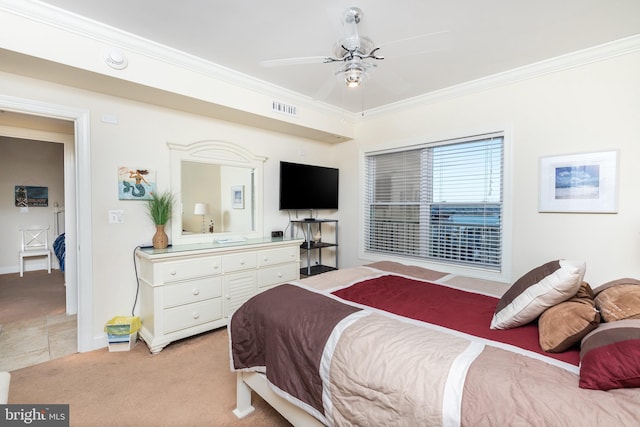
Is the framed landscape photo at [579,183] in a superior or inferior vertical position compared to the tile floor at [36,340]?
superior

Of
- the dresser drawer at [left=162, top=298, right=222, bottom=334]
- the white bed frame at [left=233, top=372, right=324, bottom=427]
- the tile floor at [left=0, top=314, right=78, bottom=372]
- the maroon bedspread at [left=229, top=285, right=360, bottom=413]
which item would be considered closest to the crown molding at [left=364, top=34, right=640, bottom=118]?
the maroon bedspread at [left=229, top=285, right=360, bottom=413]

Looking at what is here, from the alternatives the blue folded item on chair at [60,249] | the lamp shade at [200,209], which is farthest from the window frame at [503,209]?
the blue folded item on chair at [60,249]

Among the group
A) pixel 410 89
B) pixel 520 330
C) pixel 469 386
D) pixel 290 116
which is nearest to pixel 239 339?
pixel 469 386

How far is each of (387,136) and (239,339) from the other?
3.11 meters

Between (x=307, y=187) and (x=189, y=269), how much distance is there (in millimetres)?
1900

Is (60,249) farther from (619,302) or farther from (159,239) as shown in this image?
(619,302)

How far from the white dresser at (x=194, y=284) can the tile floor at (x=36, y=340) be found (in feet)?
2.27

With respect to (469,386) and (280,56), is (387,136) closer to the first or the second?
(280,56)

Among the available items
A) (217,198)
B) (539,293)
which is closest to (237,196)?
(217,198)

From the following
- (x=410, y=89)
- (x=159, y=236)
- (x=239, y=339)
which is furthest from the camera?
(x=410, y=89)

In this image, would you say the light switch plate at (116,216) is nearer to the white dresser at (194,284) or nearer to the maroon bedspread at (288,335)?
the white dresser at (194,284)

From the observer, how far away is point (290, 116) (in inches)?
137

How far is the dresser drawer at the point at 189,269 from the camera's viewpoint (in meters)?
2.62

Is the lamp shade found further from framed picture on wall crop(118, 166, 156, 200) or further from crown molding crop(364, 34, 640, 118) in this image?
crown molding crop(364, 34, 640, 118)
